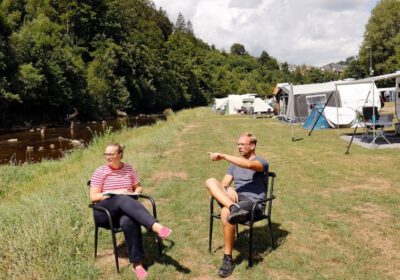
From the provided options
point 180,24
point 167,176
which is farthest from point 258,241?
point 180,24

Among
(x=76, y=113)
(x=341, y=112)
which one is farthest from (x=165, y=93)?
(x=341, y=112)

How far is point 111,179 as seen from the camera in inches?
200

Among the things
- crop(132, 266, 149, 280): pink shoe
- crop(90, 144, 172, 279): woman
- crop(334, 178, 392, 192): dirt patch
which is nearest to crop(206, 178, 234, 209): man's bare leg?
crop(90, 144, 172, 279): woman

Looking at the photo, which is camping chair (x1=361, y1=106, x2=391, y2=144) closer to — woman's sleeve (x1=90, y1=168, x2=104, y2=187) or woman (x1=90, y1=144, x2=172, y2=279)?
woman (x1=90, y1=144, x2=172, y2=279)

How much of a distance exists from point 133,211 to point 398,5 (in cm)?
5758

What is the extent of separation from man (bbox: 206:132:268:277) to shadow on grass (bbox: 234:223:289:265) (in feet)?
1.50

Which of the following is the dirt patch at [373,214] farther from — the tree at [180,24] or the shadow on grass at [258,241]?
the tree at [180,24]

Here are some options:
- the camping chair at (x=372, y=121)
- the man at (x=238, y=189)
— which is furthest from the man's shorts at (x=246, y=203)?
the camping chair at (x=372, y=121)

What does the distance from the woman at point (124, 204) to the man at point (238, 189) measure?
718mm

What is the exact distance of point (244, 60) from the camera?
15475 centimetres

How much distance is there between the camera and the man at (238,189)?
4590mm

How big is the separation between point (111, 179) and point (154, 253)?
1.10 m

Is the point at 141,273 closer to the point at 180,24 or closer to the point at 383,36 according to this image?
the point at 383,36

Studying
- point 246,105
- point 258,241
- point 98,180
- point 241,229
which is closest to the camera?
point 98,180
